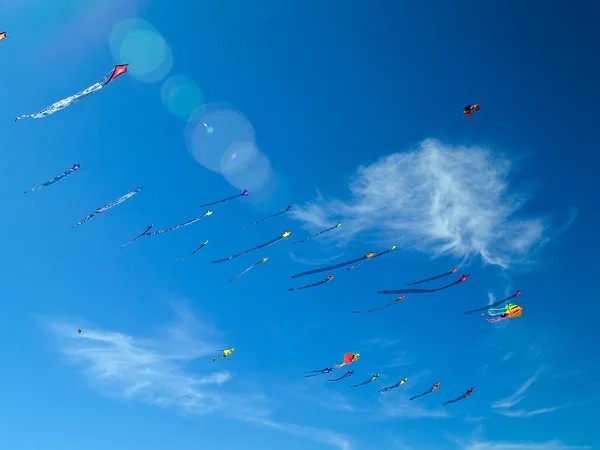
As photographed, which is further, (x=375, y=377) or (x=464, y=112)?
(x=375, y=377)

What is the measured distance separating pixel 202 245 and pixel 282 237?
40.2 feet

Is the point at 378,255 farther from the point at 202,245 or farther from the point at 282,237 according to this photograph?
the point at 202,245

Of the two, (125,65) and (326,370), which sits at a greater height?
(125,65)

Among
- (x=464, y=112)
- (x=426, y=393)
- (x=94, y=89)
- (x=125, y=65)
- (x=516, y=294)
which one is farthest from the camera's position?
(x=426, y=393)

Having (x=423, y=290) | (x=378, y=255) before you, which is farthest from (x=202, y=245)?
(x=423, y=290)

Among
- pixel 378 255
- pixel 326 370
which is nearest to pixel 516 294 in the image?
pixel 378 255

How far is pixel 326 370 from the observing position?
214ft

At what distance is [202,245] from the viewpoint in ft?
199

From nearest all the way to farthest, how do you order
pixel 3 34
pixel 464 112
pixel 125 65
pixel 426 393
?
pixel 3 34, pixel 125 65, pixel 464 112, pixel 426 393

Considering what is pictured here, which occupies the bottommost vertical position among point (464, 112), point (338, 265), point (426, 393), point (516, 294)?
point (426, 393)

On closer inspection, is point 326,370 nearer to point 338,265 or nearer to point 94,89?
point 338,265

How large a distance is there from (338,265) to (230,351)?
26.1 meters

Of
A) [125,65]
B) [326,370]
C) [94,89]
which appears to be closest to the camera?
[125,65]

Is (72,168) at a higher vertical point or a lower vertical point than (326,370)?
higher
